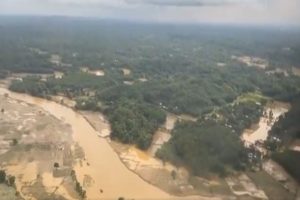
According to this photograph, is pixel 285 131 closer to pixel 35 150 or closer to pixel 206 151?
pixel 206 151

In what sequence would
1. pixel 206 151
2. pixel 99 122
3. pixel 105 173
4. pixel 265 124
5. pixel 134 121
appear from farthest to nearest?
pixel 265 124 < pixel 99 122 < pixel 134 121 < pixel 105 173 < pixel 206 151

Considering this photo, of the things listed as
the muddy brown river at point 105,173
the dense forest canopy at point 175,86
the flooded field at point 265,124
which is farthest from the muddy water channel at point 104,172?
the flooded field at point 265,124

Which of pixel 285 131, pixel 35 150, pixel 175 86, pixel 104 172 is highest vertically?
pixel 285 131

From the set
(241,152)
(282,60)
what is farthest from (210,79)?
(241,152)

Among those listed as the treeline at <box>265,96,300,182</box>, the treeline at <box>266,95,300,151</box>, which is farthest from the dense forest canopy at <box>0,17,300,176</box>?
the treeline at <box>266,95,300,151</box>

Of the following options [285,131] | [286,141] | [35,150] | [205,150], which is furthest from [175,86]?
[205,150]

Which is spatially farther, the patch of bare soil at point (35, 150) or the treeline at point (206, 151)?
the treeline at point (206, 151)

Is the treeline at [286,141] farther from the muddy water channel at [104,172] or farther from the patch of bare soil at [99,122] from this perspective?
the patch of bare soil at [99,122]
